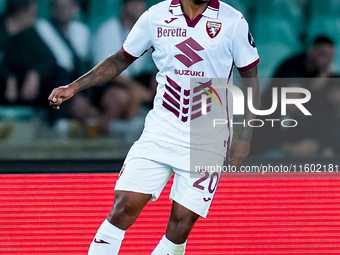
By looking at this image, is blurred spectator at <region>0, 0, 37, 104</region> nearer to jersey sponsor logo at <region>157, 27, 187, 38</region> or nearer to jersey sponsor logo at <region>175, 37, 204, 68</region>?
jersey sponsor logo at <region>157, 27, 187, 38</region>

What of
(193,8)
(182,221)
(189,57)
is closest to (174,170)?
(182,221)

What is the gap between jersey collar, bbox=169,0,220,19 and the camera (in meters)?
3.53

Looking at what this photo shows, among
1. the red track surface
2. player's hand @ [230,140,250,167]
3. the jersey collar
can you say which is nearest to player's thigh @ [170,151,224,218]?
player's hand @ [230,140,250,167]

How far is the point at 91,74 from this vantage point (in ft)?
12.1

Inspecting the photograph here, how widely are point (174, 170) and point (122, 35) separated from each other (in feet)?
5.62

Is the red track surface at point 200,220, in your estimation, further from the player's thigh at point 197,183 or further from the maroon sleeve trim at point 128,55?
the maroon sleeve trim at point 128,55

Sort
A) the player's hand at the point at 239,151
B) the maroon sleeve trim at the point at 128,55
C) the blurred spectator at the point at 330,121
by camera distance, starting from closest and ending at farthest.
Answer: the player's hand at the point at 239,151 < the maroon sleeve trim at the point at 128,55 < the blurred spectator at the point at 330,121

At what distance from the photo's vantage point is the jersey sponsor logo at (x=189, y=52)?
3482 mm

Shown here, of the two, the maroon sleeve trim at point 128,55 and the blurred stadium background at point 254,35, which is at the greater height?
the maroon sleeve trim at point 128,55

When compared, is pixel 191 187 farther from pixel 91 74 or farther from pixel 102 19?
pixel 102 19

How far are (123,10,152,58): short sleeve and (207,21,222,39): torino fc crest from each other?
33cm

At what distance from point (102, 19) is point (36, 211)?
56.7 inches

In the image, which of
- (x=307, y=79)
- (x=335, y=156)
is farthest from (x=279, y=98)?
(x=335, y=156)

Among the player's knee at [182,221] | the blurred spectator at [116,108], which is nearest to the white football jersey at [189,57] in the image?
the player's knee at [182,221]
